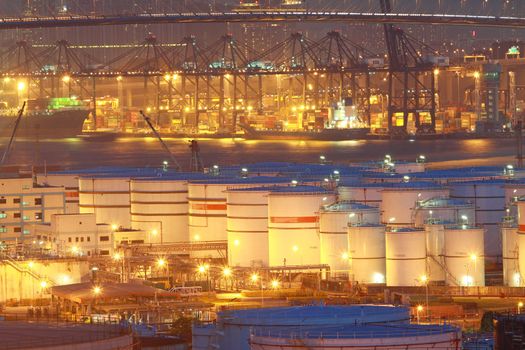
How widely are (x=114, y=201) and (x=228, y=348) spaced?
59.2 feet

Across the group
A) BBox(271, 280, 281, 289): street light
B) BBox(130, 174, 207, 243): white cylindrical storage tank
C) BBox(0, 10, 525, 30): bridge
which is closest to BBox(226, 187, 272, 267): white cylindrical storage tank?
BBox(271, 280, 281, 289): street light

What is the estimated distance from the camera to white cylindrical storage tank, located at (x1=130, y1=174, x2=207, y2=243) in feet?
95.4

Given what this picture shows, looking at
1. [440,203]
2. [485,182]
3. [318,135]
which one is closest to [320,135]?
[318,135]

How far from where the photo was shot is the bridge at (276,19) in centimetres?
6869

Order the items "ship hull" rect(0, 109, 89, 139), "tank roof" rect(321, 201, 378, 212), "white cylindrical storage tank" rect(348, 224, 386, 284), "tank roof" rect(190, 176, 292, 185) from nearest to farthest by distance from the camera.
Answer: "white cylindrical storage tank" rect(348, 224, 386, 284) < "tank roof" rect(321, 201, 378, 212) < "tank roof" rect(190, 176, 292, 185) < "ship hull" rect(0, 109, 89, 139)

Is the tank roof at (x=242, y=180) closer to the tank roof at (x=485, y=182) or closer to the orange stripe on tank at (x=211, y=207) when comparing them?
the orange stripe on tank at (x=211, y=207)

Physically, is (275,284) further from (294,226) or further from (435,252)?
(294,226)

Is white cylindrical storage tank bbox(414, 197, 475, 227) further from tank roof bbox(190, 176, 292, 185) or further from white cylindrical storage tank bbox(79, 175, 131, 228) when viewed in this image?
white cylindrical storage tank bbox(79, 175, 131, 228)

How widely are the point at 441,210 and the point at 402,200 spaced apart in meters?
1.41

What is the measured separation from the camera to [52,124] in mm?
84938

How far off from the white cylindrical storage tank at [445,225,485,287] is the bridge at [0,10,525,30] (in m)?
45.1

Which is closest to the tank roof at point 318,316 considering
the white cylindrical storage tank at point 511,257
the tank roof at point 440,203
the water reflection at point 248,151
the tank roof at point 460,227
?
the white cylindrical storage tank at point 511,257

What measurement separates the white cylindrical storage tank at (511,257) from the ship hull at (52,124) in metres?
59.9

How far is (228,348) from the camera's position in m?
13.0
